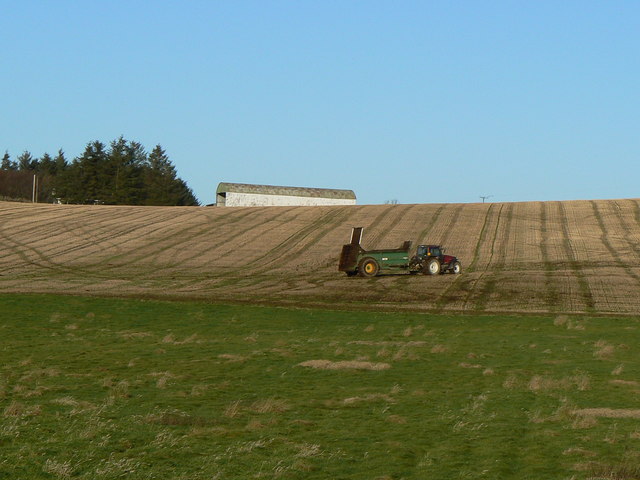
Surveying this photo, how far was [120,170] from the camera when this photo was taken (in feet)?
438

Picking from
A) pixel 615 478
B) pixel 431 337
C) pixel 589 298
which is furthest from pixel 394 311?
pixel 615 478

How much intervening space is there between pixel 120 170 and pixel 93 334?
112011 millimetres

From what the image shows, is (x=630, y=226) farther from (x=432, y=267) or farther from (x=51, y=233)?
(x=51, y=233)

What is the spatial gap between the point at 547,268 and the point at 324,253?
15.5m

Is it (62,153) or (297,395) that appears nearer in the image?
(297,395)

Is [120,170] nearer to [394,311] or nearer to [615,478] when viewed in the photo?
[394,311]

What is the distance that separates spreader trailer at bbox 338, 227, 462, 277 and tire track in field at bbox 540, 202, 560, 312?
17.7 feet

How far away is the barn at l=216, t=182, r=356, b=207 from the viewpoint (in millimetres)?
105000

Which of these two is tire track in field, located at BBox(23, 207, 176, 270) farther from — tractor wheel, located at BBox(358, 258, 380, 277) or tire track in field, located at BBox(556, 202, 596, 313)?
tire track in field, located at BBox(556, 202, 596, 313)

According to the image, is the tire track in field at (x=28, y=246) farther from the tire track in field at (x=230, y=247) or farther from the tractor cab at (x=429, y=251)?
the tractor cab at (x=429, y=251)

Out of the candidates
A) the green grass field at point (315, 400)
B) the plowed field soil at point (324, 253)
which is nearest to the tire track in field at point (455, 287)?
the plowed field soil at point (324, 253)

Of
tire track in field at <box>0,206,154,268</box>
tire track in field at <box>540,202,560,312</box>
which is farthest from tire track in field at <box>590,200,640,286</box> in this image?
tire track in field at <box>0,206,154,268</box>

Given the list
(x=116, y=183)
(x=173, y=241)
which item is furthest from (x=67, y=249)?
(x=116, y=183)

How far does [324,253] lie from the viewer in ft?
188
